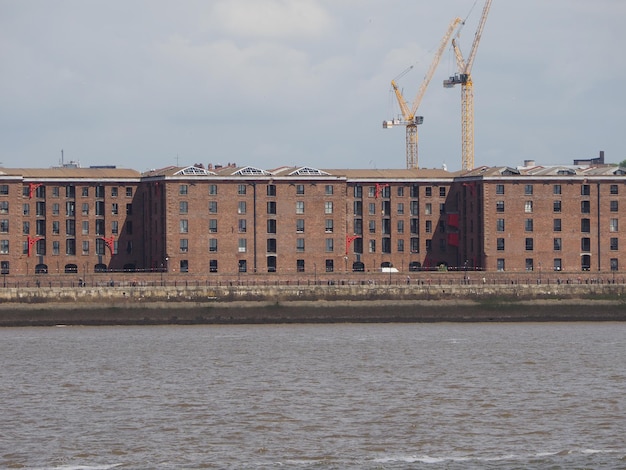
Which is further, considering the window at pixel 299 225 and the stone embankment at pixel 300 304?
the window at pixel 299 225

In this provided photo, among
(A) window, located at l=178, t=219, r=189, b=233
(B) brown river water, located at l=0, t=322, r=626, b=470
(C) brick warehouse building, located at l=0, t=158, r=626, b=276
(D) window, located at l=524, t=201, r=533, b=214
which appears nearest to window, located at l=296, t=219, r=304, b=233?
(C) brick warehouse building, located at l=0, t=158, r=626, b=276

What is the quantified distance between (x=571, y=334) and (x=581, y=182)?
57.7 metres

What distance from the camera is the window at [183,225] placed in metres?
156

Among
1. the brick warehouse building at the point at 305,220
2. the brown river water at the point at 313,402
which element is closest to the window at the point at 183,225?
the brick warehouse building at the point at 305,220

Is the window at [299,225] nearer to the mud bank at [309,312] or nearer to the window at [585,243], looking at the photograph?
the window at [585,243]

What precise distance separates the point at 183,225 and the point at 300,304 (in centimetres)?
3652

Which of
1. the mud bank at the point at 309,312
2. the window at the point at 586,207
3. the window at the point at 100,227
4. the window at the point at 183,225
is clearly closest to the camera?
the mud bank at the point at 309,312

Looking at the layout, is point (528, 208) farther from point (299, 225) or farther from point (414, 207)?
point (299, 225)

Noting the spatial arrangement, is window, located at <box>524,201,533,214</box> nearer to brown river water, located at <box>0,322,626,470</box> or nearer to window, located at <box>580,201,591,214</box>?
window, located at <box>580,201,591,214</box>

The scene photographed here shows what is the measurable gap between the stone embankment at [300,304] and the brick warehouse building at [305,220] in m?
27.6

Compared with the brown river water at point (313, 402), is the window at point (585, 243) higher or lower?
higher

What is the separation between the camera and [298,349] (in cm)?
9138

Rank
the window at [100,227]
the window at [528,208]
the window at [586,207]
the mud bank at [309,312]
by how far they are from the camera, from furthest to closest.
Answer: the window at [100,227] → the window at [586,207] → the window at [528,208] → the mud bank at [309,312]

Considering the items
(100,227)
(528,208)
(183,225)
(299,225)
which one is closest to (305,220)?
(299,225)
